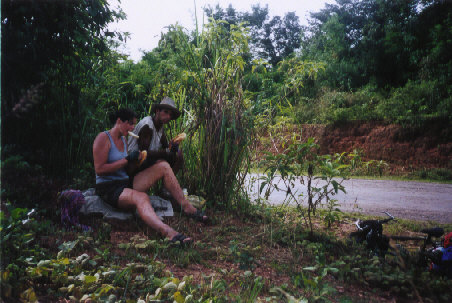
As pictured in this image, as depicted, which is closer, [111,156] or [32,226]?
[32,226]

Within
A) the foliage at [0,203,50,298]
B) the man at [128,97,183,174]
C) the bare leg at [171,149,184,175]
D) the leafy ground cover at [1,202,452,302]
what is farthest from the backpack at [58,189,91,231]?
the bare leg at [171,149,184,175]

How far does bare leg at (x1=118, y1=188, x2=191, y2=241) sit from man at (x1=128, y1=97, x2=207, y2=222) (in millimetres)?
389

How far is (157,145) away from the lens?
4.10 meters

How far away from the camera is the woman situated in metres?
3.36

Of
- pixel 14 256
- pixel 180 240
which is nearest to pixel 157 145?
pixel 180 240

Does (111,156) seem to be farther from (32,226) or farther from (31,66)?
(31,66)

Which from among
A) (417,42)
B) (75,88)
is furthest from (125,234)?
(417,42)

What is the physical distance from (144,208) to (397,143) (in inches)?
453

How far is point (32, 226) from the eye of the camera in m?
2.72

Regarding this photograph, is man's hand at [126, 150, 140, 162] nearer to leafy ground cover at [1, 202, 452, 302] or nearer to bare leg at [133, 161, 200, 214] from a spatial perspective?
bare leg at [133, 161, 200, 214]

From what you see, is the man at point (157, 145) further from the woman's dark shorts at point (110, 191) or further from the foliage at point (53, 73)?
the foliage at point (53, 73)

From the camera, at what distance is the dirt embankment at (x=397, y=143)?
11.7 m

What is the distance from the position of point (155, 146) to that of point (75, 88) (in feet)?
5.55

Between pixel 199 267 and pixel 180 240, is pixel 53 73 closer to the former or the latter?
pixel 180 240
